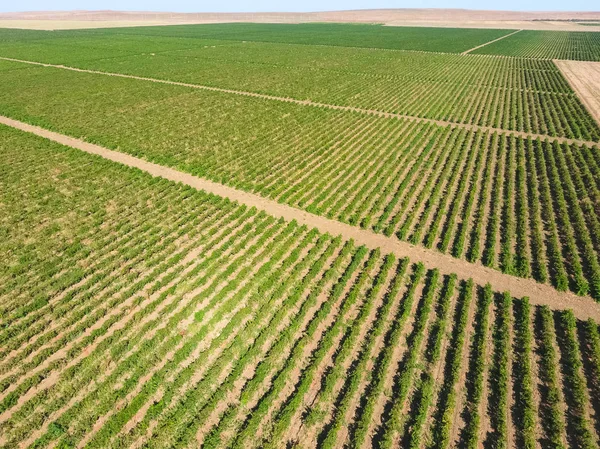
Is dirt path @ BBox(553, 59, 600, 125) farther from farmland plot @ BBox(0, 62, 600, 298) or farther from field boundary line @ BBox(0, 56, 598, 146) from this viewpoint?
farmland plot @ BBox(0, 62, 600, 298)

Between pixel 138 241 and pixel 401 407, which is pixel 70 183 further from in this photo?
pixel 401 407

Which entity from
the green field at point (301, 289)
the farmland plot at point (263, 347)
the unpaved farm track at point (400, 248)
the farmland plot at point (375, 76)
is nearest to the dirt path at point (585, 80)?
the farmland plot at point (375, 76)

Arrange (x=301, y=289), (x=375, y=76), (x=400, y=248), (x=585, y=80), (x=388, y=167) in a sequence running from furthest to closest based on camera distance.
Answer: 1. (x=375, y=76)
2. (x=585, y=80)
3. (x=388, y=167)
4. (x=400, y=248)
5. (x=301, y=289)

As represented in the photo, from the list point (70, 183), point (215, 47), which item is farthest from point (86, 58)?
point (70, 183)

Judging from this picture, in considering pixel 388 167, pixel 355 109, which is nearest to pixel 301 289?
pixel 388 167

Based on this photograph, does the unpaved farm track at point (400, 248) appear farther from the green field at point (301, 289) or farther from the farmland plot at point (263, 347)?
the farmland plot at point (263, 347)

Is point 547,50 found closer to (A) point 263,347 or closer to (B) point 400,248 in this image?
(B) point 400,248
